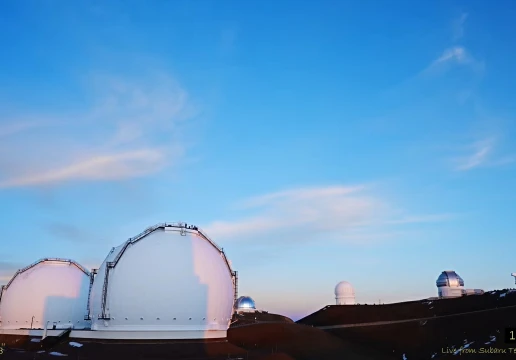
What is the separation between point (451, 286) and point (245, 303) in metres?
35.3

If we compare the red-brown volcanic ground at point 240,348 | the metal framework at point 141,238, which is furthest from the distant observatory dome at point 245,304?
the metal framework at point 141,238

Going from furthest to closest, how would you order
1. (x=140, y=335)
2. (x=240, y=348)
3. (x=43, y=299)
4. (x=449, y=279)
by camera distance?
(x=449, y=279) → (x=43, y=299) → (x=240, y=348) → (x=140, y=335)

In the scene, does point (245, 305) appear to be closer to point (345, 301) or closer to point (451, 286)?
point (345, 301)

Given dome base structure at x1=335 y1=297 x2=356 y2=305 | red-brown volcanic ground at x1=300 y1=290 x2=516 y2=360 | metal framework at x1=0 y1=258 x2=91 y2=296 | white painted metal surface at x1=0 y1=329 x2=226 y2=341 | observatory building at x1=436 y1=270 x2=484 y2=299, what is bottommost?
red-brown volcanic ground at x1=300 y1=290 x2=516 y2=360

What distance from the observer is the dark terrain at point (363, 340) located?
29.1 meters

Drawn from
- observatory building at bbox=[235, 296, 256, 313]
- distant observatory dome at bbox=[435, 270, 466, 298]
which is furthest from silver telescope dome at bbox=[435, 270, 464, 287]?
observatory building at bbox=[235, 296, 256, 313]

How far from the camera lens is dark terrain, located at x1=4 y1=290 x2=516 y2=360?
95.5ft

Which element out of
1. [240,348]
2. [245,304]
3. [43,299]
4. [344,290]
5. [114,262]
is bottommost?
[240,348]

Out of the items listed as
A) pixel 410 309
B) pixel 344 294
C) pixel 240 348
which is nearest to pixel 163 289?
pixel 240 348

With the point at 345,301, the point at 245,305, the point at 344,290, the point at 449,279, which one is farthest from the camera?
the point at 245,305

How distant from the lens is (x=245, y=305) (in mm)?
73312

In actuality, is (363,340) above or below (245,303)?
below

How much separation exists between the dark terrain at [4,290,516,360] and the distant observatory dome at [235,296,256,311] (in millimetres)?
20559

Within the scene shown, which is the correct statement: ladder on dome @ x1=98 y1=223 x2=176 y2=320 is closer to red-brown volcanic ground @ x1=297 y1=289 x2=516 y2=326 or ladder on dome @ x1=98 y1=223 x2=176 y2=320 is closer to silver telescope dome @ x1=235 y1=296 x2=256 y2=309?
red-brown volcanic ground @ x1=297 y1=289 x2=516 y2=326
